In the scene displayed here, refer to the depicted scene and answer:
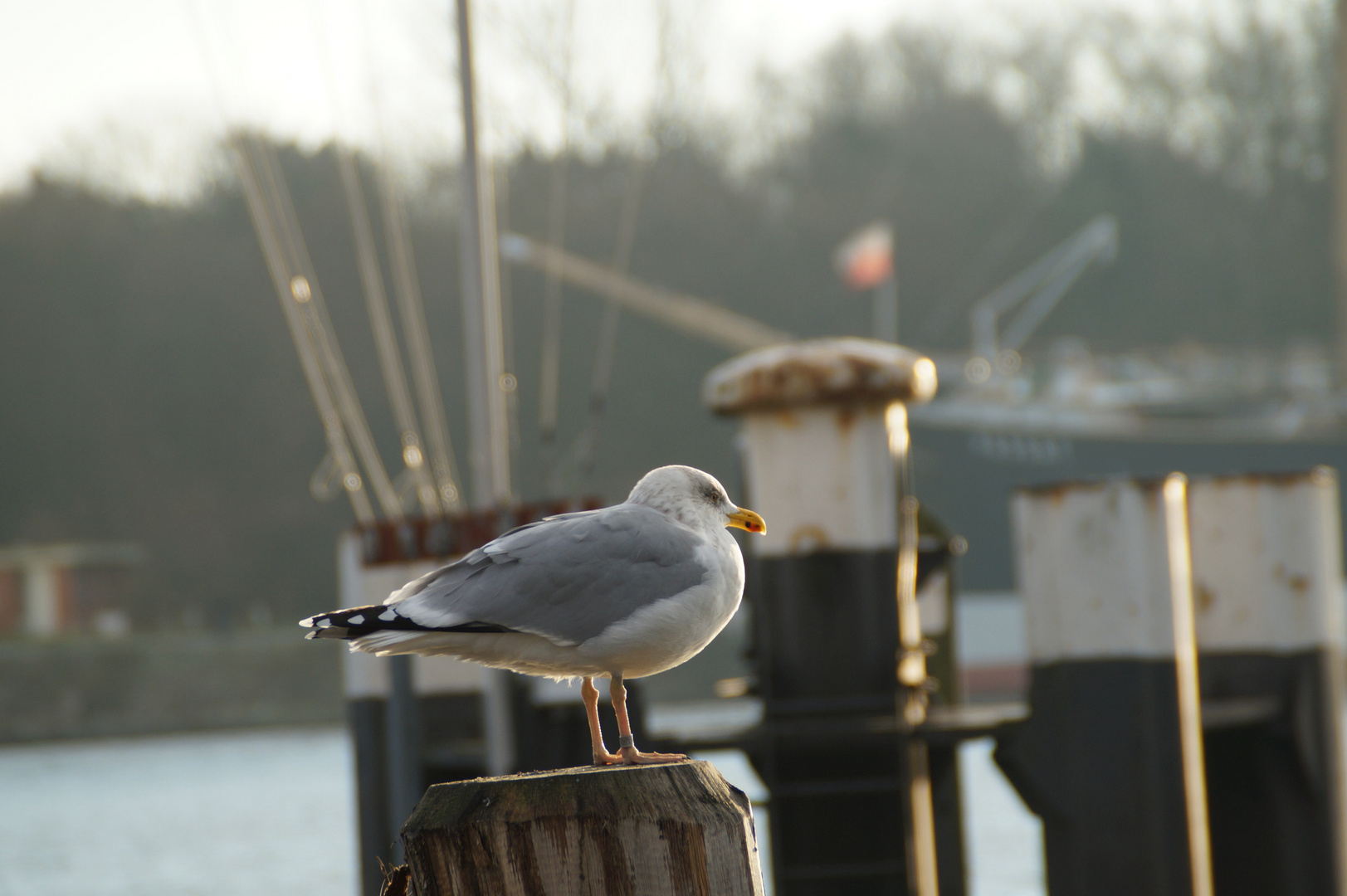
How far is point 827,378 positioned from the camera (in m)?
5.72

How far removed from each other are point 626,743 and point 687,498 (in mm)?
542

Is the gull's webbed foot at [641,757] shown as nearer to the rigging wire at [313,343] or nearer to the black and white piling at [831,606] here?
the black and white piling at [831,606]

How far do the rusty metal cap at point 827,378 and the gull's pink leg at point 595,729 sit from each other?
8.27 ft

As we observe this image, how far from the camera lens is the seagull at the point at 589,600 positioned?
302 cm

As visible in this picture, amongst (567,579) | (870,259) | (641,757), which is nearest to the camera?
(641,757)

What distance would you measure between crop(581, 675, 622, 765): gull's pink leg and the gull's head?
376 mm

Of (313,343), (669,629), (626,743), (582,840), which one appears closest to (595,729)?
(626,743)

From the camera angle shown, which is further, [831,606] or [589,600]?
[831,606]

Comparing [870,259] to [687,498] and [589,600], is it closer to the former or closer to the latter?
[687,498]

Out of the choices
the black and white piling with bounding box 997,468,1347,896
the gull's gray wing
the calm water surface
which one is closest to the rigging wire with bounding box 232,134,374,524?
the black and white piling with bounding box 997,468,1347,896

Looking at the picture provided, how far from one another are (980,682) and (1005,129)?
21350mm

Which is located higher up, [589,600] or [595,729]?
[589,600]

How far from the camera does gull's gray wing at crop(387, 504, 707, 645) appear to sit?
9.90 ft

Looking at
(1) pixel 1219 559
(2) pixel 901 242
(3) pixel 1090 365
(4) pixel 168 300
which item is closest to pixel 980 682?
(3) pixel 1090 365
